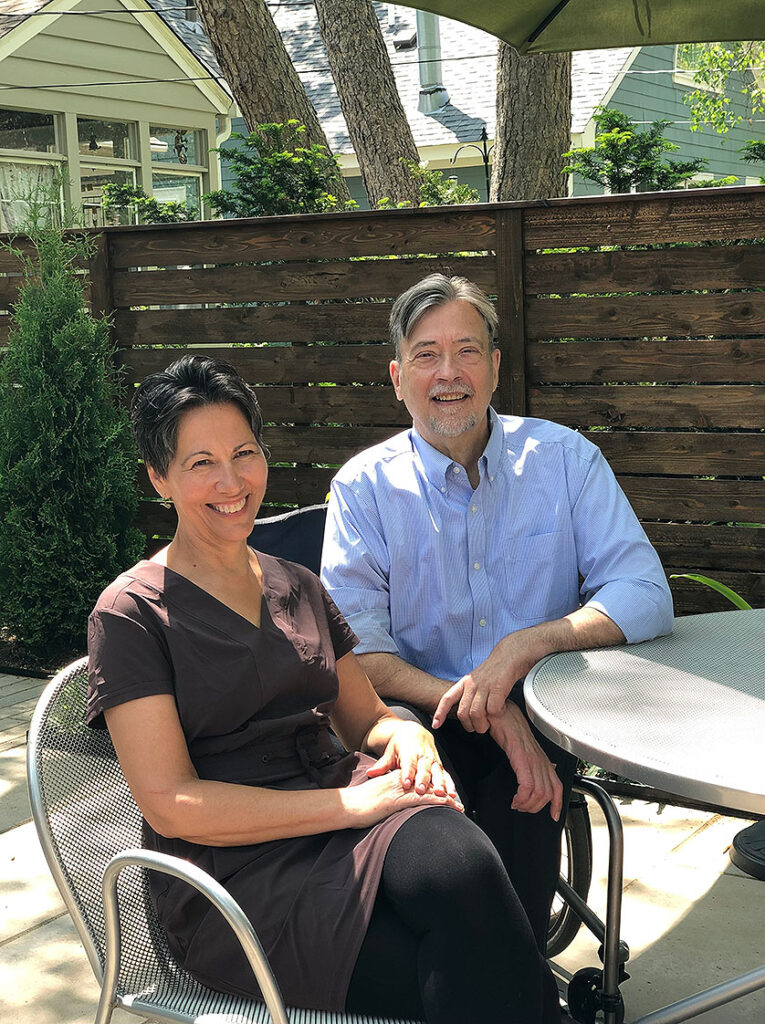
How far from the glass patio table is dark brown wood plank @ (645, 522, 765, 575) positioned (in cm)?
171

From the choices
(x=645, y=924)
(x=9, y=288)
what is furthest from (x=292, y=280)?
(x=645, y=924)

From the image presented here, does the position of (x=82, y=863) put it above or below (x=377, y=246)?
below

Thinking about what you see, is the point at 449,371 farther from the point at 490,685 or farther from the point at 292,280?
the point at 292,280

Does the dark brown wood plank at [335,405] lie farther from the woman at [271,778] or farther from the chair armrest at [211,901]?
the chair armrest at [211,901]

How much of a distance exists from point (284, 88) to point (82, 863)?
18.9 feet

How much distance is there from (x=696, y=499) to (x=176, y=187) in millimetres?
10620

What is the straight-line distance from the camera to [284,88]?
22.3ft

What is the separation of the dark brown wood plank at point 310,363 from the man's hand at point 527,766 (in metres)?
2.73

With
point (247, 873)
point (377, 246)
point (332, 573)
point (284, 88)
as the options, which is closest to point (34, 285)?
point (377, 246)

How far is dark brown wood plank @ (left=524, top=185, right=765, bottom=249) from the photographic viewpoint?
409 centimetres

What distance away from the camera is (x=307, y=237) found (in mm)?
4988

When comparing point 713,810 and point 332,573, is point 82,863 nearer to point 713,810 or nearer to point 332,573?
point 332,573

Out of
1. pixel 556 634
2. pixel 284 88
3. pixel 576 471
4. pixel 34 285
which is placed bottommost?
pixel 556 634

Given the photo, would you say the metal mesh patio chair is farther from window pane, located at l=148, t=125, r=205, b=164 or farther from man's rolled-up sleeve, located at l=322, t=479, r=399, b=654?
window pane, located at l=148, t=125, r=205, b=164
